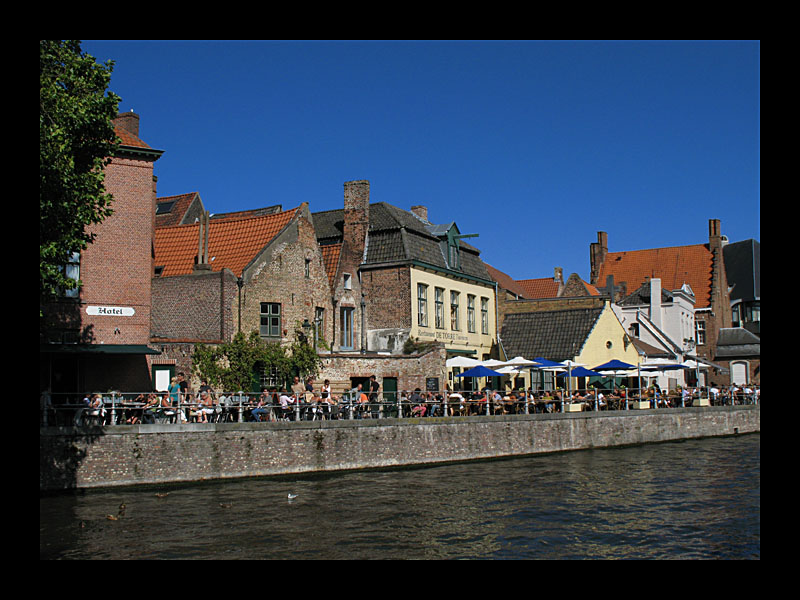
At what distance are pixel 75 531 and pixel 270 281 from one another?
15674mm

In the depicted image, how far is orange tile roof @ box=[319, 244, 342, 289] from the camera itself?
34031 millimetres

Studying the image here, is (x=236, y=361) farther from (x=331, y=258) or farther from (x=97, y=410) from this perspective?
(x=331, y=258)

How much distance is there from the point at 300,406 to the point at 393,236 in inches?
535

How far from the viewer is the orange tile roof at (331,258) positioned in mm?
34031

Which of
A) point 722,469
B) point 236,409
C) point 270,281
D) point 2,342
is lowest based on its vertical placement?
point 722,469

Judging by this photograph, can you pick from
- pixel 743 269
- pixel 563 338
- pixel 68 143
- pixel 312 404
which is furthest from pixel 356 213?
pixel 743 269

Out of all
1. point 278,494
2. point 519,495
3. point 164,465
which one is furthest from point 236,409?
point 519,495

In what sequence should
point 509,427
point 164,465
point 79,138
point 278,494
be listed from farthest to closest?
point 509,427 < point 164,465 < point 278,494 < point 79,138

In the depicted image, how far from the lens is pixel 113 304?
84.3ft

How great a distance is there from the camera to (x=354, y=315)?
34.7 meters

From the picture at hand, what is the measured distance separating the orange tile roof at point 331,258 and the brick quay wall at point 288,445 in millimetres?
9757

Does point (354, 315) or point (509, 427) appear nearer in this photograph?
point (509, 427)

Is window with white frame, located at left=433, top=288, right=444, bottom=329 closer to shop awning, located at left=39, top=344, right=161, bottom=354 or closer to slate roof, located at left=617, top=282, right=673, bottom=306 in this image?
shop awning, located at left=39, top=344, right=161, bottom=354
